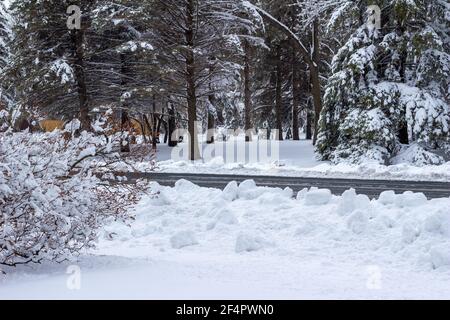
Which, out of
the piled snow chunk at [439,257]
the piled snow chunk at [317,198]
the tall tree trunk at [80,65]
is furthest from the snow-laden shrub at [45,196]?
the tall tree trunk at [80,65]

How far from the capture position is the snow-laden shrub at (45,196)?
5738 mm

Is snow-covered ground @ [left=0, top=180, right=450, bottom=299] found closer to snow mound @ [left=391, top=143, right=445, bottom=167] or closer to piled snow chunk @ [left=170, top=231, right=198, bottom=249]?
piled snow chunk @ [left=170, top=231, right=198, bottom=249]

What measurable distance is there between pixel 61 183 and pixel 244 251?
285 centimetres

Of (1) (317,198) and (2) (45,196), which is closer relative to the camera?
(2) (45,196)

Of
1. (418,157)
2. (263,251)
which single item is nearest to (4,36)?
(418,157)

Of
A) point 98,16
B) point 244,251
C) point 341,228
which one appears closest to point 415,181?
point 341,228

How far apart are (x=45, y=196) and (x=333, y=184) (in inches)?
359

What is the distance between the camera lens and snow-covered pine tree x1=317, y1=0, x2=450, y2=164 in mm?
18781

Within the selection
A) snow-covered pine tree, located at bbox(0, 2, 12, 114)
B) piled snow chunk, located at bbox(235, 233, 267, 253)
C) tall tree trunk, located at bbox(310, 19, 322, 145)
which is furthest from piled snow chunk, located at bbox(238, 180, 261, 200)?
snow-covered pine tree, located at bbox(0, 2, 12, 114)

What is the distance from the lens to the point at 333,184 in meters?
13.7

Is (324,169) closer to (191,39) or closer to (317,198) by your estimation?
(191,39)

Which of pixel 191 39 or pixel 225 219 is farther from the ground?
pixel 191 39

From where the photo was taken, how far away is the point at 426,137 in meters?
18.7
